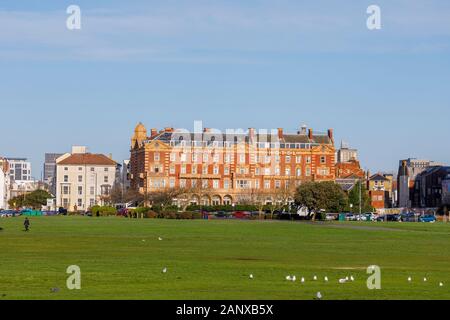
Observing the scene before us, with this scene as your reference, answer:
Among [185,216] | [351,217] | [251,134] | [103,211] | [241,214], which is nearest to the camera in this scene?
[185,216]

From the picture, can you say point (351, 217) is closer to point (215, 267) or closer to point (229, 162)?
point (229, 162)

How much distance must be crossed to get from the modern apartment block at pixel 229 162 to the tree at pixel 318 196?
43.3 metres

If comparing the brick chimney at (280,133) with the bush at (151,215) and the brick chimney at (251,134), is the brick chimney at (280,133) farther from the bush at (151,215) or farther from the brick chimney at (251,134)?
the bush at (151,215)

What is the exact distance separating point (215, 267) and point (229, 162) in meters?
151

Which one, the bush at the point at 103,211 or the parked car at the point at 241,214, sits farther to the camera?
the bush at the point at 103,211

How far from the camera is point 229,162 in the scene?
19250 centimetres

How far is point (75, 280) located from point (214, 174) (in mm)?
157500

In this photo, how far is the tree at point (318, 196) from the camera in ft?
461

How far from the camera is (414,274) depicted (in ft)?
131

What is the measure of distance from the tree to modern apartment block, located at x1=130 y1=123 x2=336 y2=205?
43.3 meters

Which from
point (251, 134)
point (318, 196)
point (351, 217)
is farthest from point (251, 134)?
point (318, 196)

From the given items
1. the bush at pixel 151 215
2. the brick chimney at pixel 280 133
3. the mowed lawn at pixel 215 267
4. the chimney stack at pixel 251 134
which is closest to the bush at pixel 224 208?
the chimney stack at pixel 251 134

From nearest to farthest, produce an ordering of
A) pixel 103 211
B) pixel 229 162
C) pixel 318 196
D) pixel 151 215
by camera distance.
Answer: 1. pixel 318 196
2. pixel 151 215
3. pixel 103 211
4. pixel 229 162
